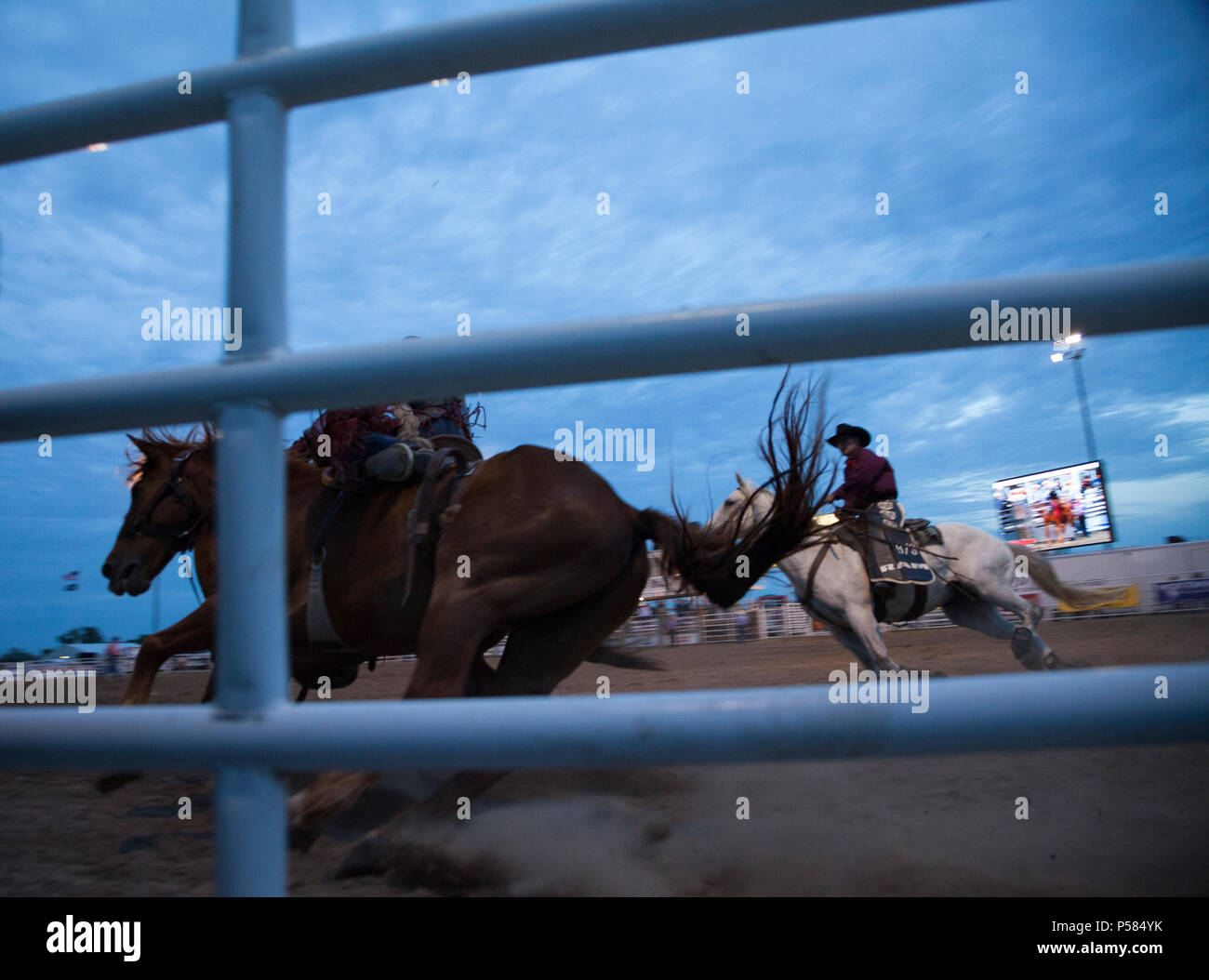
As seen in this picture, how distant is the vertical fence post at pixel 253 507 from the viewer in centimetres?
67

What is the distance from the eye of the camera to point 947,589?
5.60 m

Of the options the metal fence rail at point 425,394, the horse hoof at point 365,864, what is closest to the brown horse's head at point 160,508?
the horse hoof at point 365,864

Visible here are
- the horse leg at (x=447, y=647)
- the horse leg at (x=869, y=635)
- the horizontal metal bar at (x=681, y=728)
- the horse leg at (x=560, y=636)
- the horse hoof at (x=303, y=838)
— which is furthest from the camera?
the horse leg at (x=869, y=635)

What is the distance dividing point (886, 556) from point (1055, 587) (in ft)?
6.01

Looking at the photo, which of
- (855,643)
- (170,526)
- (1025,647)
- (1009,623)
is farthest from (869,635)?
(170,526)

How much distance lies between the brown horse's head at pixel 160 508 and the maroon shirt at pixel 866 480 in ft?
12.9

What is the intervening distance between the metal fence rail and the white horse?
13.9ft

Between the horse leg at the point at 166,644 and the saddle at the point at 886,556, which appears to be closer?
the horse leg at the point at 166,644

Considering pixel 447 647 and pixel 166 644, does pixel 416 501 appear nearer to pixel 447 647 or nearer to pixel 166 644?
pixel 447 647

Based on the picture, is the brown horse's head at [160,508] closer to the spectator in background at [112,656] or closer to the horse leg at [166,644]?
the horse leg at [166,644]
